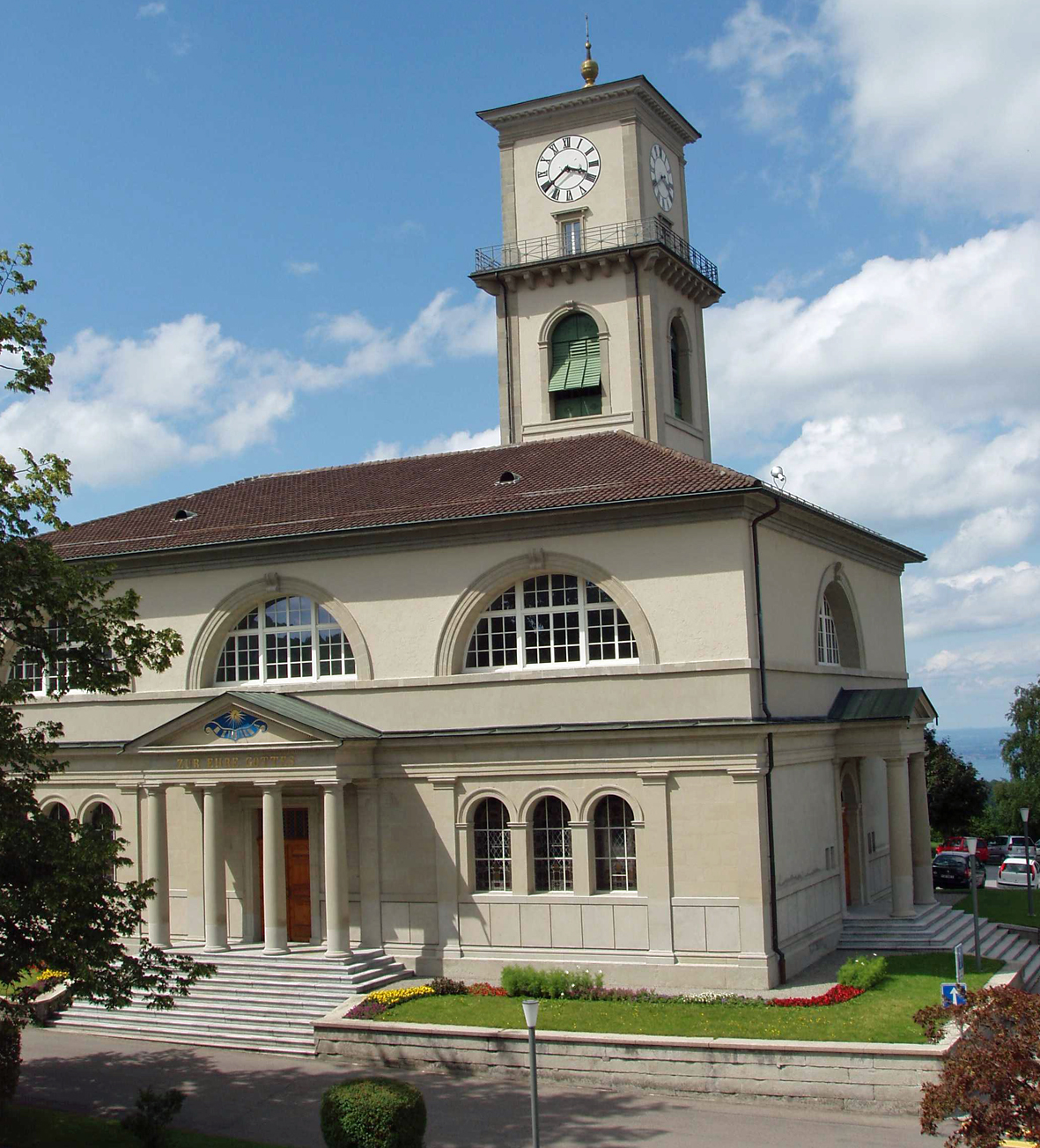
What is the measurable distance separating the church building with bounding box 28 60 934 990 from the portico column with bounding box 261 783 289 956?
0.07 metres

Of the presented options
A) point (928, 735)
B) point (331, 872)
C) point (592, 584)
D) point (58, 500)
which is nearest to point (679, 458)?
point (592, 584)

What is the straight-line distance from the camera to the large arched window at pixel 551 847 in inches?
1091

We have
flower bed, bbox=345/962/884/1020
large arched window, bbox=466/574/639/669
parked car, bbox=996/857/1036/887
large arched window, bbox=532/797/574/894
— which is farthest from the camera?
parked car, bbox=996/857/1036/887

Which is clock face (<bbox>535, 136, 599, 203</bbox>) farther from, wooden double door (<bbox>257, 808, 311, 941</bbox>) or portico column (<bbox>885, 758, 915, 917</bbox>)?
wooden double door (<bbox>257, 808, 311, 941</bbox>)

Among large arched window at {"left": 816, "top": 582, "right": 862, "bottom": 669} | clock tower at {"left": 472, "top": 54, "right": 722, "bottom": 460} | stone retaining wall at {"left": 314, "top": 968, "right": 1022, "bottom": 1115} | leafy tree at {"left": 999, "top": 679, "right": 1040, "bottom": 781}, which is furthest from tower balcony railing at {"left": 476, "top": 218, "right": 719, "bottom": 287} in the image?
leafy tree at {"left": 999, "top": 679, "right": 1040, "bottom": 781}

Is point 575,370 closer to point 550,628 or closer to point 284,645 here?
point 550,628

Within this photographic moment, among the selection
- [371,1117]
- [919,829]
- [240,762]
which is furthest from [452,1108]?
[919,829]

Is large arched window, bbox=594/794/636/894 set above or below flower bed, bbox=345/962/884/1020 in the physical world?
above

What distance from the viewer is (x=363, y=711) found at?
97.6ft

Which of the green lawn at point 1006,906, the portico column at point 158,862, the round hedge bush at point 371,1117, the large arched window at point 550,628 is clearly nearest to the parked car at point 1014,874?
the green lawn at point 1006,906

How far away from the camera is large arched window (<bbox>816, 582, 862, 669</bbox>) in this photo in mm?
33625

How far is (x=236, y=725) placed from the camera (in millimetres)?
28500

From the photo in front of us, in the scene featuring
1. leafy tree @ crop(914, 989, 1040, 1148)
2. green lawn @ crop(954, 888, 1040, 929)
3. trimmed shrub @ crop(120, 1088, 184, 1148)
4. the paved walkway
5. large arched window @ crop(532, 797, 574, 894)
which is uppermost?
large arched window @ crop(532, 797, 574, 894)

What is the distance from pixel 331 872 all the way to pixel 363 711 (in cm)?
383
